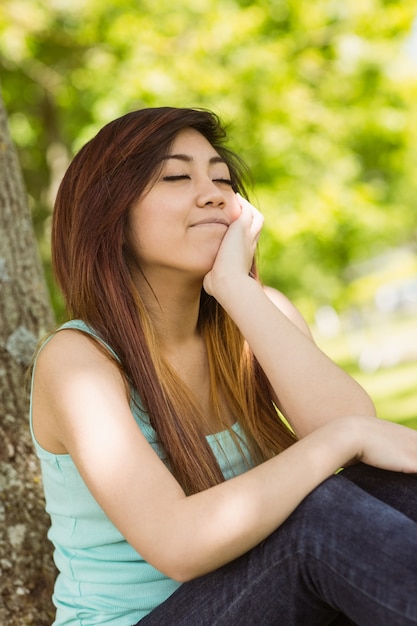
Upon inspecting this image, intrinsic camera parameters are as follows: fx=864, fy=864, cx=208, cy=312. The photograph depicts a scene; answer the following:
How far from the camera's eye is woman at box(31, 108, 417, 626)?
204 cm

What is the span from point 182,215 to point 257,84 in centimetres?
709

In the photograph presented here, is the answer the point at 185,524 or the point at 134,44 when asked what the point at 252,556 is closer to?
the point at 185,524

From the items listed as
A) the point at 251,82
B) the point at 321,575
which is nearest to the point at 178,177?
the point at 321,575

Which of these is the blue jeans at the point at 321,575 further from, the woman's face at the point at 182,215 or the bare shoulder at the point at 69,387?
the woman's face at the point at 182,215

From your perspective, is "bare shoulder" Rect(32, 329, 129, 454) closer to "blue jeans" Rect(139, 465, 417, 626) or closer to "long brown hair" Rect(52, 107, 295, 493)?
"long brown hair" Rect(52, 107, 295, 493)

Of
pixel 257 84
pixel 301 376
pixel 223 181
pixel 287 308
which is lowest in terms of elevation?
pixel 301 376

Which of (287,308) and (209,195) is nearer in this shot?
(209,195)

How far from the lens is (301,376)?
2557mm

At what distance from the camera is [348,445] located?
2.22 metres

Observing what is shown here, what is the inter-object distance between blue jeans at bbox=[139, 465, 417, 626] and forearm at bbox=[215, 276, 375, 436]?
1.47ft

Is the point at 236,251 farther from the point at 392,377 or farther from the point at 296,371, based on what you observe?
the point at 392,377

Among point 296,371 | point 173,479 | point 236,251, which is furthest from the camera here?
point 236,251

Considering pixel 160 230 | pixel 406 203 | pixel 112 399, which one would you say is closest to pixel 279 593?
pixel 112 399

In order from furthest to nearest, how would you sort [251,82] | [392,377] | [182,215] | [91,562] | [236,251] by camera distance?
[392,377]
[251,82]
[236,251]
[182,215]
[91,562]
